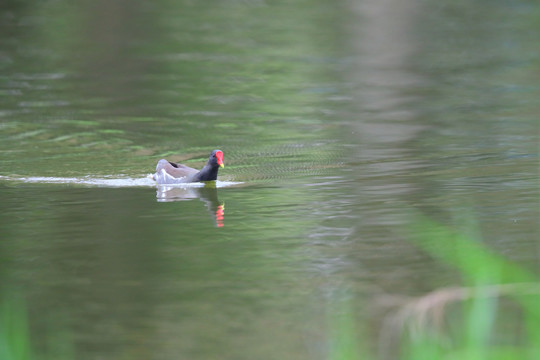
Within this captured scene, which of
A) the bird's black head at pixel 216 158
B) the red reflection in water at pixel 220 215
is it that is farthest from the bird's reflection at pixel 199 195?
the bird's black head at pixel 216 158

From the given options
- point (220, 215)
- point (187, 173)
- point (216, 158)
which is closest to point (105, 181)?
point (187, 173)

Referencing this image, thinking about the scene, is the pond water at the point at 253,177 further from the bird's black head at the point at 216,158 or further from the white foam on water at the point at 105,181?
the bird's black head at the point at 216,158

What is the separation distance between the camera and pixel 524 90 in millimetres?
18641

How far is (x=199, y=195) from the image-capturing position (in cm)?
1212

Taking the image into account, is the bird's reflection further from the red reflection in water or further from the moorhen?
the moorhen

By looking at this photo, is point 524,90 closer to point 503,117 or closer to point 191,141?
point 503,117

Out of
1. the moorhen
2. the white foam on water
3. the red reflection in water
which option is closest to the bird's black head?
the moorhen

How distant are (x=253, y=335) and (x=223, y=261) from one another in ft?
6.12

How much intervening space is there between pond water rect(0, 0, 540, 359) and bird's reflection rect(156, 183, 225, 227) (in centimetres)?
6

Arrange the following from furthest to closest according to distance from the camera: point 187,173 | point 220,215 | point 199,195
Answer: point 187,173
point 199,195
point 220,215

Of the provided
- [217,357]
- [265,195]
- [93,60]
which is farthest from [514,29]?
[217,357]

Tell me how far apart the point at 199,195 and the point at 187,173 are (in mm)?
1068

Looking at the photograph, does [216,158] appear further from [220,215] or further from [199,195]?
[220,215]

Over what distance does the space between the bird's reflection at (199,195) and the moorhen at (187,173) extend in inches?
5.4
